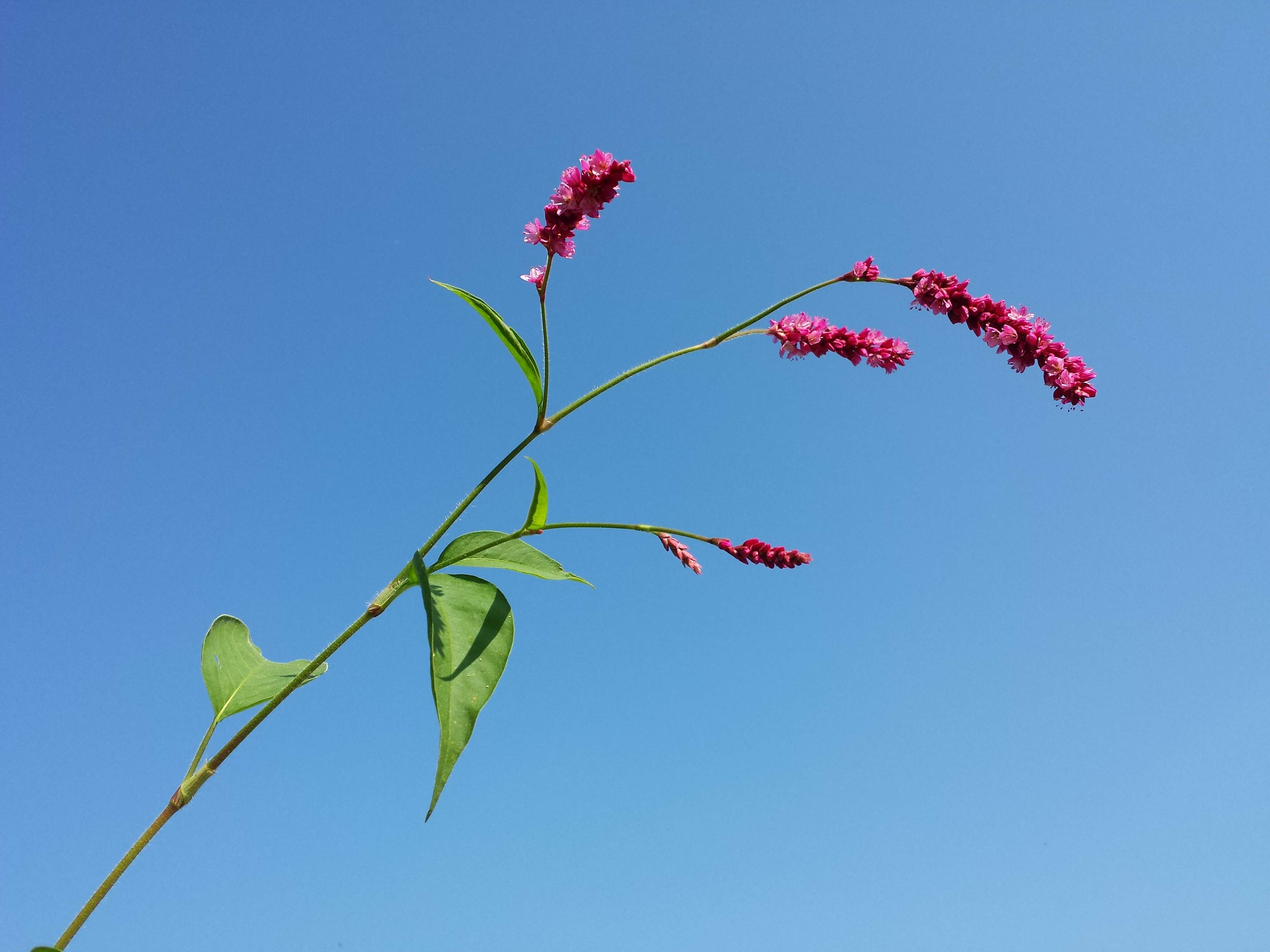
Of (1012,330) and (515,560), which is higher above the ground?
(1012,330)

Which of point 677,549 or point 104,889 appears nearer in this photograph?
point 104,889

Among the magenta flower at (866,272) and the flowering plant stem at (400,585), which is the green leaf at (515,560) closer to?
the flowering plant stem at (400,585)

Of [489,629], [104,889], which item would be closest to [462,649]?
[489,629]

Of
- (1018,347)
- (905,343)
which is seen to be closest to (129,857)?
(905,343)

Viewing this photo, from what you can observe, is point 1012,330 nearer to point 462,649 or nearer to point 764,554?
point 764,554

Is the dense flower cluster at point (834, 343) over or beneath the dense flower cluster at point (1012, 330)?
beneath

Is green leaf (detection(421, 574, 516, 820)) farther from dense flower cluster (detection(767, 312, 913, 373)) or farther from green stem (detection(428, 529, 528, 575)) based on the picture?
dense flower cluster (detection(767, 312, 913, 373))

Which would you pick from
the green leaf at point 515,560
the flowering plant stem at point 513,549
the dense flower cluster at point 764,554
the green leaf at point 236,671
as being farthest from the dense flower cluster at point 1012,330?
the green leaf at point 236,671
